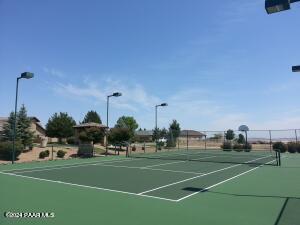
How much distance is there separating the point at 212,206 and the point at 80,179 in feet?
22.0

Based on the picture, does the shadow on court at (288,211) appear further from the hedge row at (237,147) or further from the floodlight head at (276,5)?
the hedge row at (237,147)

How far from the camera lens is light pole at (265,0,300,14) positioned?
6.59 meters

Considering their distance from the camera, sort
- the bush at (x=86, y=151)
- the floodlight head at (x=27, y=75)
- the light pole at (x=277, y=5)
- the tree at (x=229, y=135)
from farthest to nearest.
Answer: the tree at (x=229, y=135)
the bush at (x=86, y=151)
the floodlight head at (x=27, y=75)
the light pole at (x=277, y=5)

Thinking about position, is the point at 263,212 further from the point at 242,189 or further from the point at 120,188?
the point at 120,188

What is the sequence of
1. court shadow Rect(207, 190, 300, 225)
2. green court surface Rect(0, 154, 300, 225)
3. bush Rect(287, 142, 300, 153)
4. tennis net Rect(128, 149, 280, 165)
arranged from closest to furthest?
1. court shadow Rect(207, 190, 300, 225)
2. green court surface Rect(0, 154, 300, 225)
3. tennis net Rect(128, 149, 280, 165)
4. bush Rect(287, 142, 300, 153)

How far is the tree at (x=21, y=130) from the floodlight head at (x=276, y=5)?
95.0 ft

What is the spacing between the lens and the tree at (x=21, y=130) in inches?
1282

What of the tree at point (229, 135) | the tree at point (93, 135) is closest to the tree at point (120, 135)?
the tree at point (93, 135)

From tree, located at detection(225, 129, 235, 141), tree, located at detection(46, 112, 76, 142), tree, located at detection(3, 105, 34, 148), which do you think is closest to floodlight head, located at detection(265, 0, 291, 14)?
tree, located at detection(3, 105, 34, 148)

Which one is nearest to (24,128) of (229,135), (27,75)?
(27,75)

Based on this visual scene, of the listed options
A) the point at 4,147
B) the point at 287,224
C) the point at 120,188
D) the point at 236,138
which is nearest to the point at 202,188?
the point at 120,188

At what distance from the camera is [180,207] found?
27.4 ft

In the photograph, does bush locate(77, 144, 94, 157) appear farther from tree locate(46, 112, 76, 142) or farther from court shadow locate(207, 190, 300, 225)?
tree locate(46, 112, 76, 142)

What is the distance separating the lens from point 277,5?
664cm
